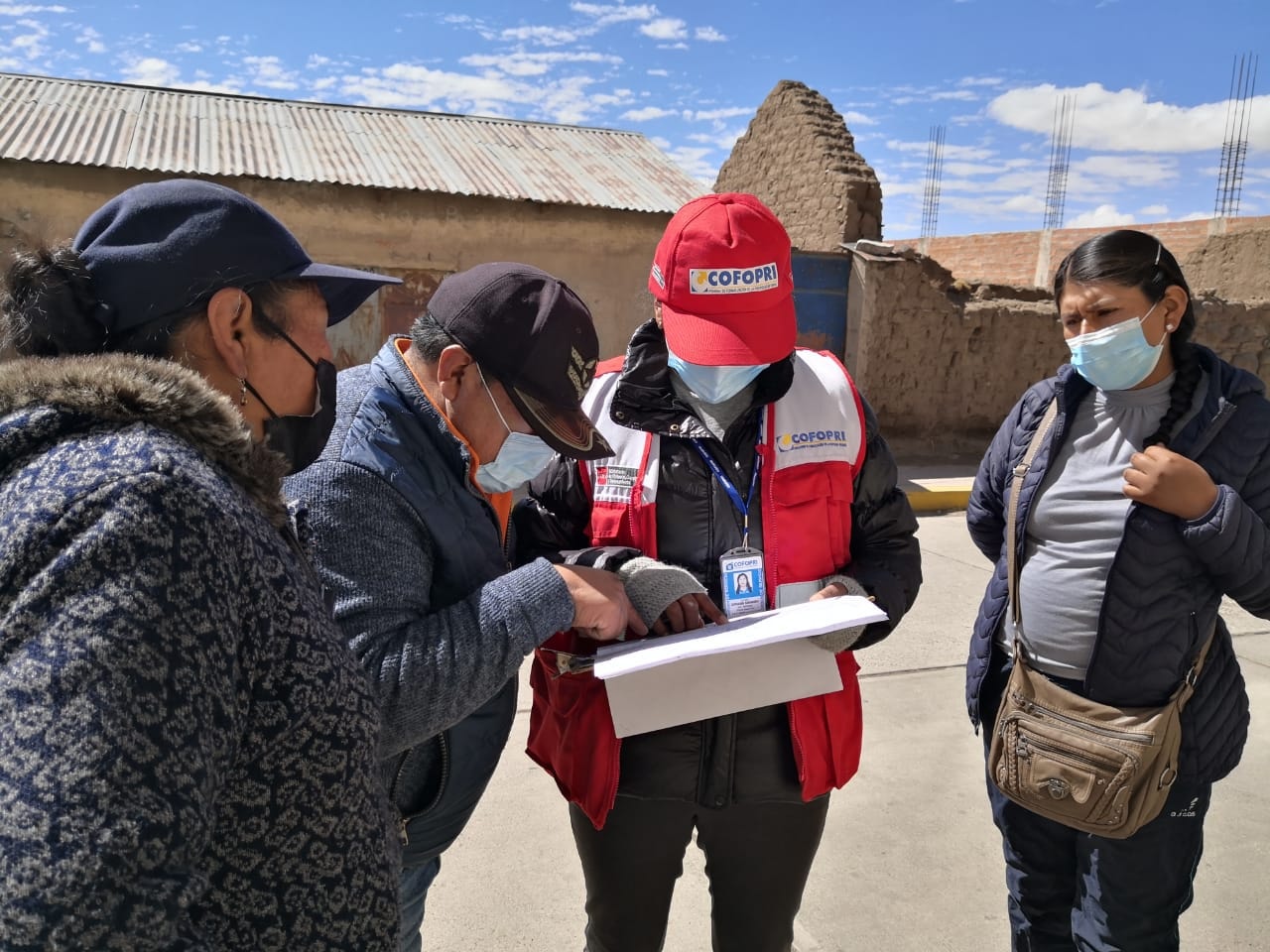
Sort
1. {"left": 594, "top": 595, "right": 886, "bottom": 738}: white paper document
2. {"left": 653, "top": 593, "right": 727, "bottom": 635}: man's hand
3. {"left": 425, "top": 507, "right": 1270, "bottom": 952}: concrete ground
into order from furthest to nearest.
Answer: {"left": 425, "top": 507, "right": 1270, "bottom": 952}: concrete ground < {"left": 653, "top": 593, "right": 727, "bottom": 635}: man's hand < {"left": 594, "top": 595, "right": 886, "bottom": 738}: white paper document

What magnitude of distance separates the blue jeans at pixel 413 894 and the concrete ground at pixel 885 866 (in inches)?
37.3

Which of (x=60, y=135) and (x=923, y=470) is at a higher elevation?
(x=60, y=135)

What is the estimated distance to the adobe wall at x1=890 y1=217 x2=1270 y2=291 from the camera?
1709 cm

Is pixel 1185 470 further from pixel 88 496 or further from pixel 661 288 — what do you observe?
pixel 88 496

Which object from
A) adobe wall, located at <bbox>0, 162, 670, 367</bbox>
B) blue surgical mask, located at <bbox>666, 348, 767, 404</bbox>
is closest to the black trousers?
blue surgical mask, located at <bbox>666, 348, 767, 404</bbox>

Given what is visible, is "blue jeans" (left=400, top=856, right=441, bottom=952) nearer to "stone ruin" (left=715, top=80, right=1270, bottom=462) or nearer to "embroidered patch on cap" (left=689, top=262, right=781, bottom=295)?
"embroidered patch on cap" (left=689, top=262, right=781, bottom=295)

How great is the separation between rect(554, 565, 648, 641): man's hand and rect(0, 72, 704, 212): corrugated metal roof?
7699mm

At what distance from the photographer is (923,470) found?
33.4 feet

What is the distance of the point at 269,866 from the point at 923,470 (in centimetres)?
999

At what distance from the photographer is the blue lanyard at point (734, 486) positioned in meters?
1.84

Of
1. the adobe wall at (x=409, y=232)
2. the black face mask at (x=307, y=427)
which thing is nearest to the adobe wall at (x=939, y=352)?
the adobe wall at (x=409, y=232)

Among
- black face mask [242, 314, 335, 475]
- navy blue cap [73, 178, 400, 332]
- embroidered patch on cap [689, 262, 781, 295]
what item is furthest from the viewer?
embroidered patch on cap [689, 262, 781, 295]

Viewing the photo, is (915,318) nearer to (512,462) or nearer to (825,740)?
(825,740)

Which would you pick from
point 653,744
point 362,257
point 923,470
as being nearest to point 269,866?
point 653,744
